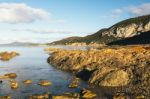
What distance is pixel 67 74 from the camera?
90750 millimetres

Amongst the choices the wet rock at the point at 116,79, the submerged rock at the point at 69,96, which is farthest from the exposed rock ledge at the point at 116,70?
the submerged rock at the point at 69,96

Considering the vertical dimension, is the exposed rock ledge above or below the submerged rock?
above

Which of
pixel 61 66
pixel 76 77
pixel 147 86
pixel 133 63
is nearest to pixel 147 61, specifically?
pixel 133 63

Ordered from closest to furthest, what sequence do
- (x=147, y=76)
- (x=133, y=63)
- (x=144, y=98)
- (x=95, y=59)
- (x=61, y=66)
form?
(x=144, y=98) < (x=147, y=76) < (x=133, y=63) < (x=95, y=59) < (x=61, y=66)

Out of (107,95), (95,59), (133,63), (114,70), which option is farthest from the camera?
(95,59)

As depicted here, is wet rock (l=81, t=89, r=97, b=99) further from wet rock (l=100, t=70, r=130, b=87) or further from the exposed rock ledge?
wet rock (l=100, t=70, r=130, b=87)

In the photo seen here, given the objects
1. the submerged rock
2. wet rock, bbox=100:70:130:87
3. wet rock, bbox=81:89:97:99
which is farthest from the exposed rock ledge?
the submerged rock

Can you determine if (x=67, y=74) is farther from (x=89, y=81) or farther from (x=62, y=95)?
(x=62, y=95)

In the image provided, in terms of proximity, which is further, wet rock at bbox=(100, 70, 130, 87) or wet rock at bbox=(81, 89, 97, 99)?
wet rock at bbox=(100, 70, 130, 87)

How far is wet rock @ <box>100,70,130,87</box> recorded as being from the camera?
233ft

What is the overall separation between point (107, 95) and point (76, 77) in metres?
25.9

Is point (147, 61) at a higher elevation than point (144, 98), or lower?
higher

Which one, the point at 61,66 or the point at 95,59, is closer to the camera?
the point at 95,59

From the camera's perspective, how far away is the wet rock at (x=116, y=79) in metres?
71.0
